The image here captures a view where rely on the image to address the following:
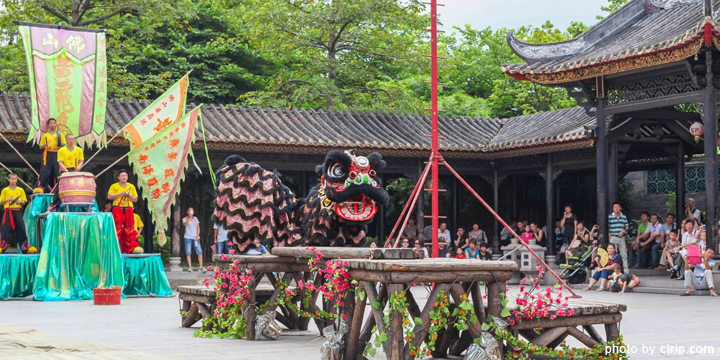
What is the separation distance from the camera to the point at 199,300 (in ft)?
29.0

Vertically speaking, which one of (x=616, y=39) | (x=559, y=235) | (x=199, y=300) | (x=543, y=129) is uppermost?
(x=616, y=39)

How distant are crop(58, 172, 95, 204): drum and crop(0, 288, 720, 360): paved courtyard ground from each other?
1577mm

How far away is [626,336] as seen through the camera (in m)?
8.35

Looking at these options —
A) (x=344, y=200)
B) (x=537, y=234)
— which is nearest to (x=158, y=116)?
(x=344, y=200)

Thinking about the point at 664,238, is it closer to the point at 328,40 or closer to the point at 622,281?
the point at 622,281

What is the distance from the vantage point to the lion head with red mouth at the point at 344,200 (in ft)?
27.8

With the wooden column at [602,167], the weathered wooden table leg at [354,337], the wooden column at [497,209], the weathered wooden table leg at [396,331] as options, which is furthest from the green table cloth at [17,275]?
the wooden column at [497,209]

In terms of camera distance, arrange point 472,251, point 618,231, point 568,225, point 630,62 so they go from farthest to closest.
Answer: point 568,225 → point 472,251 → point 618,231 → point 630,62

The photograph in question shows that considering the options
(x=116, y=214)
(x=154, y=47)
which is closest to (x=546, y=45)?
(x=116, y=214)

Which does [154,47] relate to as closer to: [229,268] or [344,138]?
[344,138]

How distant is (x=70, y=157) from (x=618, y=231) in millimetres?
9391

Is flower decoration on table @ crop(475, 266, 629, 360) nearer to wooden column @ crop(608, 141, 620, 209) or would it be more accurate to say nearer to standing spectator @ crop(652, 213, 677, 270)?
wooden column @ crop(608, 141, 620, 209)

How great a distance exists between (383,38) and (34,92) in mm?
11873

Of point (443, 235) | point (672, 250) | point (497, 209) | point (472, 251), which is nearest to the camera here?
point (672, 250)
